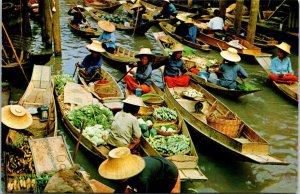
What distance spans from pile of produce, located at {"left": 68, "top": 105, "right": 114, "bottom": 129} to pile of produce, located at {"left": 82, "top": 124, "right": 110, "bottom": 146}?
0.52 feet

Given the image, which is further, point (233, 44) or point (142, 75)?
point (233, 44)

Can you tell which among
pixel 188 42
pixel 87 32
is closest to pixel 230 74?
pixel 188 42

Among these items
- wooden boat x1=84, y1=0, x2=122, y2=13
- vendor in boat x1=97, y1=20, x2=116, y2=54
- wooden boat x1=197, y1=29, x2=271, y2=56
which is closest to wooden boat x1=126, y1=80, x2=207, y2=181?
A: vendor in boat x1=97, y1=20, x2=116, y2=54

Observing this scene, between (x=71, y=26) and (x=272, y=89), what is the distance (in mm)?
8733

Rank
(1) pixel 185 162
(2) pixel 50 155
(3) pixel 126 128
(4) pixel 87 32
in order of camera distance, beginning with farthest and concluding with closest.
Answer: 1. (4) pixel 87 32
2. (3) pixel 126 128
3. (2) pixel 50 155
4. (1) pixel 185 162

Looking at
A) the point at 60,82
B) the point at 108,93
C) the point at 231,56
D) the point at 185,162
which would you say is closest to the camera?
the point at 185,162

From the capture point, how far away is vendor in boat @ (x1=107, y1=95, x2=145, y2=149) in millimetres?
6363

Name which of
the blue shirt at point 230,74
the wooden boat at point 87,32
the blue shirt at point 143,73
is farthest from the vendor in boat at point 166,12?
the blue shirt at point 143,73

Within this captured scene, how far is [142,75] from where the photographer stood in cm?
930

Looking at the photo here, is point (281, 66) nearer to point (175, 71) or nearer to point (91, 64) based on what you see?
point (175, 71)

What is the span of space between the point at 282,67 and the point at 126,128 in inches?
230

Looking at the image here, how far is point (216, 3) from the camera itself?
2267cm

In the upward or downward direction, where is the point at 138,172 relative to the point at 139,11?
upward

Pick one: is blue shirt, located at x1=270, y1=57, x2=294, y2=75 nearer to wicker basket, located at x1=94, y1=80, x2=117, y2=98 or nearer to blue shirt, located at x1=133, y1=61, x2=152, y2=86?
blue shirt, located at x1=133, y1=61, x2=152, y2=86
